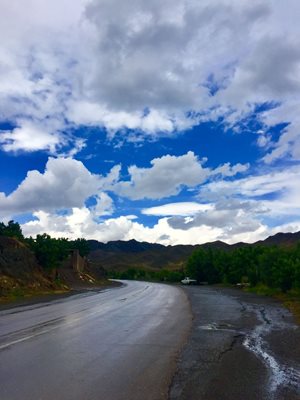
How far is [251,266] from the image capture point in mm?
59719

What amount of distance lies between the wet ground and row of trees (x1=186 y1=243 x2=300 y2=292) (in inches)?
862

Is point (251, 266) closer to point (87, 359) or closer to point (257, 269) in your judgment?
point (257, 269)

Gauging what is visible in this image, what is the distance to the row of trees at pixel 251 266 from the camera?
129 ft

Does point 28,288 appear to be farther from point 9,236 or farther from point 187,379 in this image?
point 187,379

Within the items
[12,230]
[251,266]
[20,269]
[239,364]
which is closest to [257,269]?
[251,266]

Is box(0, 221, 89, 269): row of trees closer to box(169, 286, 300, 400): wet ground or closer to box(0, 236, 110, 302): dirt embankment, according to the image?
box(0, 236, 110, 302): dirt embankment

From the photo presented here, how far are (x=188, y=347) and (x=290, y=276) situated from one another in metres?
29.0

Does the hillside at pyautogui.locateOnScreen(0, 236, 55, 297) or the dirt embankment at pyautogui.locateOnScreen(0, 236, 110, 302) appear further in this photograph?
the hillside at pyautogui.locateOnScreen(0, 236, 55, 297)

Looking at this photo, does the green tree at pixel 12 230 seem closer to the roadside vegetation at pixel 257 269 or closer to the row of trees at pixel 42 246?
the row of trees at pixel 42 246

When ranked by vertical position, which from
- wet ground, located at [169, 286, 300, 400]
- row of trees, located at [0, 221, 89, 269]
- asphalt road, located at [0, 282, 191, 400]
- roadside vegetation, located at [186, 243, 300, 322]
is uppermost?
row of trees, located at [0, 221, 89, 269]

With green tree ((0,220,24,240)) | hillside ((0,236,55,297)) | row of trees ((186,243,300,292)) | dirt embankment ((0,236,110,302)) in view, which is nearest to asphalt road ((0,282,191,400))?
row of trees ((186,243,300,292))

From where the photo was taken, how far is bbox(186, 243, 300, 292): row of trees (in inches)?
1543

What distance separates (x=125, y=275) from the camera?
6909 inches

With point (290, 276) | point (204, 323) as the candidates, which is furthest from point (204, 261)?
point (204, 323)
